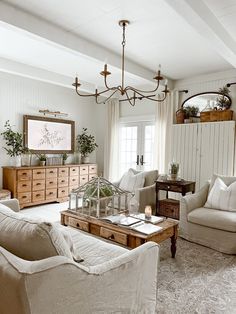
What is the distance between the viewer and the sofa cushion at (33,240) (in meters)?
1.27

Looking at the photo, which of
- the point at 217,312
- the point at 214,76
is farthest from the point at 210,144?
the point at 217,312

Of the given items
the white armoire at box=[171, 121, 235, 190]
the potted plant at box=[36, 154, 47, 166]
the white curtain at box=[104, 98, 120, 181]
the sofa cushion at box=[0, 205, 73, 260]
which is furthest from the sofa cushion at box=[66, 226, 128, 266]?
the white curtain at box=[104, 98, 120, 181]

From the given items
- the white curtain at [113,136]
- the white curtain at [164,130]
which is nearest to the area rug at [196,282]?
the white curtain at [164,130]

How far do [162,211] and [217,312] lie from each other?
7.76 feet

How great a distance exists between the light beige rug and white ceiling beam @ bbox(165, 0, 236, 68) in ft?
8.27

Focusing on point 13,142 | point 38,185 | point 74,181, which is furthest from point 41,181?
point 13,142

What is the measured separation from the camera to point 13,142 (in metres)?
5.01

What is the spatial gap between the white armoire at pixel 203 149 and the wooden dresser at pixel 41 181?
237 centimetres

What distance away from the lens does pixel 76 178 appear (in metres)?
5.82

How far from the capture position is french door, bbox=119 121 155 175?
19.0 feet

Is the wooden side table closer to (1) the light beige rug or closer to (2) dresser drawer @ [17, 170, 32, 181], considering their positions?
(1) the light beige rug

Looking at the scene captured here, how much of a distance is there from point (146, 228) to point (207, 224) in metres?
1.11

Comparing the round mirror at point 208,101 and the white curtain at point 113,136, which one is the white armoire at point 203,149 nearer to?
the round mirror at point 208,101

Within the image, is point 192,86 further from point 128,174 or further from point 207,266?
point 207,266
